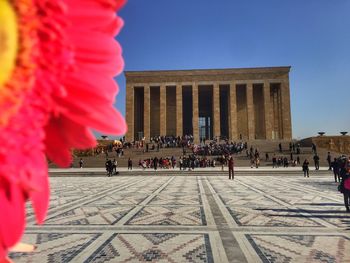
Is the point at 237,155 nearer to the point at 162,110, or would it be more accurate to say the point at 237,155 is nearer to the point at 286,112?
the point at 286,112

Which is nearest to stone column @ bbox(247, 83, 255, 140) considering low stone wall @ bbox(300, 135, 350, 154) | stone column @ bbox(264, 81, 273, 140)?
stone column @ bbox(264, 81, 273, 140)

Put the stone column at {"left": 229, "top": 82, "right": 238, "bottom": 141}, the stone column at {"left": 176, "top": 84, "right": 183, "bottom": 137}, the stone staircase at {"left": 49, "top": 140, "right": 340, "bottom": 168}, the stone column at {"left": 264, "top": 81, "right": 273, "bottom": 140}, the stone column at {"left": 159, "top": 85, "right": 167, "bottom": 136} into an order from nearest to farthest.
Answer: the stone staircase at {"left": 49, "top": 140, "right": 340, "bottom": 168}
the stone column at {"left": 264, "top": 81, "right": 273, "bottom": 140}
the stone column at {"left": 229, "top": 82, "right": 238, "bottom": 141}
the stone column at {"left": 176, "top": 84, "right": 183, "bottom": 137}
the stone column at {"left": 159, "top": 85, "right": 167, "bottom": 136}

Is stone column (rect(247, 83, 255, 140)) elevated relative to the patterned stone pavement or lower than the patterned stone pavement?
elevated

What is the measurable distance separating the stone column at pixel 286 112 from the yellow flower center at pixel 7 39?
5006 cm

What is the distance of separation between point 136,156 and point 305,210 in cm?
2924

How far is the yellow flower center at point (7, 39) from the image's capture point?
35 centimetres

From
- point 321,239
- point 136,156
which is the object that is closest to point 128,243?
point 321,239

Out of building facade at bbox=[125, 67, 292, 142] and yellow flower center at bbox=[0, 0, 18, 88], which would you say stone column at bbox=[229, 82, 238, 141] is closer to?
building facade at bbox=[125, 67, 292, 142]

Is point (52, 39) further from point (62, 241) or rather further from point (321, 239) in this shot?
point (321, 239)

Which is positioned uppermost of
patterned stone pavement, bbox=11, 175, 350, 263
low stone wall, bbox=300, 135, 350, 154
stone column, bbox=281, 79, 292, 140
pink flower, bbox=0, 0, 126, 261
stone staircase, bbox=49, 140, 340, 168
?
stone column, bbox=281, 79, 292, 140

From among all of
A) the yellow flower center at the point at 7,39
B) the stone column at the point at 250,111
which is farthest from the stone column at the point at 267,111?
the yellow flower center at the point at 7,39

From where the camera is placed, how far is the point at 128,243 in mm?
5184

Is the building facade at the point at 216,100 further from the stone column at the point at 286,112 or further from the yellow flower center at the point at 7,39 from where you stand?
the yellow flower center at the point at 7,39

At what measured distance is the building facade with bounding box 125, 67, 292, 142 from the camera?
159 feet
